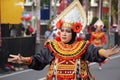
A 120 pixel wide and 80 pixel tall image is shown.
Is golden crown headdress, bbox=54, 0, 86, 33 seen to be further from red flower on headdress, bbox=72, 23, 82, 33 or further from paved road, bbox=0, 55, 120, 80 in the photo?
paved road, bbox=0, 55, 120, 80

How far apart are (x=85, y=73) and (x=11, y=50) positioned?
36.3ft

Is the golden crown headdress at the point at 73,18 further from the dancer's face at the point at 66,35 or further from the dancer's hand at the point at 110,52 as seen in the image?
the dancer's hand at the point at 110,52

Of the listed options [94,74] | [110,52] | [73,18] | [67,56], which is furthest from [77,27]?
[94,74]

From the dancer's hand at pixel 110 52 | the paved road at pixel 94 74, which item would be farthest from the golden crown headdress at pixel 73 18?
the paved road at pixel 94 74

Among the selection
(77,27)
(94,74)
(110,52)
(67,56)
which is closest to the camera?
(110,52)

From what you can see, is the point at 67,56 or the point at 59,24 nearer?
the point at 67,56

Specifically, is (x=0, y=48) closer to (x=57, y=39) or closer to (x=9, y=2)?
(x=9, y=2)

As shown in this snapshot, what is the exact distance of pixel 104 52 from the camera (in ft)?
20.3

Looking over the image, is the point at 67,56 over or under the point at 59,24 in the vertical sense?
under

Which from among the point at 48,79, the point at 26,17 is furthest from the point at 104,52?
the point at 26,17

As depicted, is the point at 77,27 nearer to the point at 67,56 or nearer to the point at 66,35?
the point at 66,35

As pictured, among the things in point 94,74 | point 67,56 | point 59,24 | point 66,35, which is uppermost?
point 59,24

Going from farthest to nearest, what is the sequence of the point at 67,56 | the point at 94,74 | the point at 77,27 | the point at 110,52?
1. the point at 94,74
2. the point at 77,27
3. the point at 67,56
4. the point at 110,52

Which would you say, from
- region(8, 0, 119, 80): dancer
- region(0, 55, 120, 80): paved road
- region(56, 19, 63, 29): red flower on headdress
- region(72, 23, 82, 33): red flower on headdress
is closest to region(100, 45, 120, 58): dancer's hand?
region(8, 0, 119, 80): dancer
